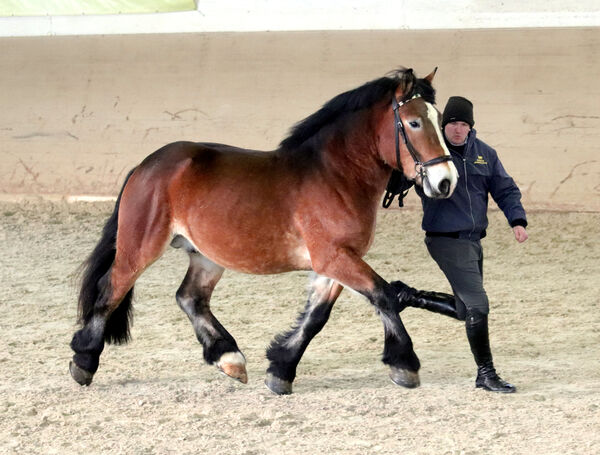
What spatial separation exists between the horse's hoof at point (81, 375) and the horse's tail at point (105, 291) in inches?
10.6

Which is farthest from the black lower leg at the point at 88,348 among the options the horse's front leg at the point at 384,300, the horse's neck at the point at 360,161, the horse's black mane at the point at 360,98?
the horse's neck at the point at 360,161

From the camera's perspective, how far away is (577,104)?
10.3 meters

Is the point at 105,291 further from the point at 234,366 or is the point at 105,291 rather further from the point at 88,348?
the point at 234,366

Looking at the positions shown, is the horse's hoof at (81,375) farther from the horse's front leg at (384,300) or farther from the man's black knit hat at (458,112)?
the man's black knit hat at (458,112)

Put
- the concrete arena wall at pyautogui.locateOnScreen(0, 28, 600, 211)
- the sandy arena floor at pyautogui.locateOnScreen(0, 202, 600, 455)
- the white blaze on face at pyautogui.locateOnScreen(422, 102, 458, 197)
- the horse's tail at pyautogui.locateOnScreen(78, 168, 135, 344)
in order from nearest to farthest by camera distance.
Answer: the sandy arena floor at pyautogui.locateOnScreen(0, 202, 600, 455) → the white blaze on face at pyautogui.locateOnScreen(422, 102, 458, 197) → the horse's tail at pyautogui.locateOnScreen(78, 168, 135, 344) → the concrete arena wall at pyautogui.locateOnScreen(0, 28, 600, 211)

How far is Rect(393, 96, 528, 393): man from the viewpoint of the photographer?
470 cm

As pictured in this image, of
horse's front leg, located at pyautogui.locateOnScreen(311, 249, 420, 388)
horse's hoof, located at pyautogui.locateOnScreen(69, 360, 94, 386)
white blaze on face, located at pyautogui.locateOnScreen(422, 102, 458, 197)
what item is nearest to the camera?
white blaze on face, located at pyautogui.locateOnScreen(422, 102, 458, 197)

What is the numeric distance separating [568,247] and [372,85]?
4.83m

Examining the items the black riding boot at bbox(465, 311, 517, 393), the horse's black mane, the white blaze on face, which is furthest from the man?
the white blaze on face

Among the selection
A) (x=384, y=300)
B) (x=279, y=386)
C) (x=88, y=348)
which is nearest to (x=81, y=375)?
(x=88, y=348)

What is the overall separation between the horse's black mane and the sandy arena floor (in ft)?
4.53

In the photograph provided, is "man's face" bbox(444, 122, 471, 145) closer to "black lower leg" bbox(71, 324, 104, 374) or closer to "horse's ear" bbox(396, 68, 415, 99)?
"horse's ear" bbox(396, 68, 415, 99)

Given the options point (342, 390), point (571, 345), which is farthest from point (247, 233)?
point (571, 345)

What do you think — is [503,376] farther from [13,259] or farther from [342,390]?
[13,259]
